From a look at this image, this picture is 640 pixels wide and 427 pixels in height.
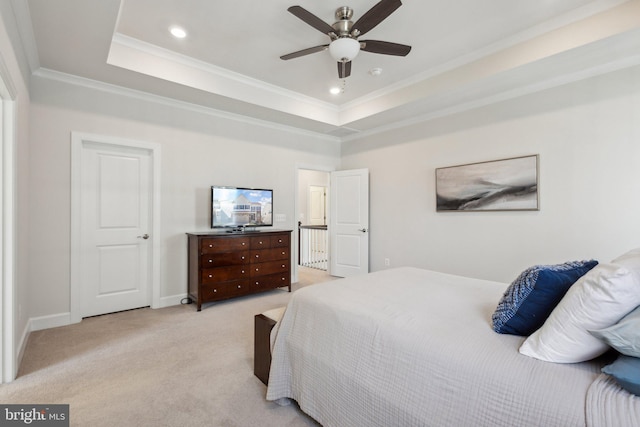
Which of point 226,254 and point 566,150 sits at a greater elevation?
point 566,150

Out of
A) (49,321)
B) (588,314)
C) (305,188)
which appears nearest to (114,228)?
(49,321)

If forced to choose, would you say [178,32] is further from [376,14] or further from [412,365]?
[412,365]

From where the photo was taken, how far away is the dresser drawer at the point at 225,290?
375cm

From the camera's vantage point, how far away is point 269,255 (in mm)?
4363

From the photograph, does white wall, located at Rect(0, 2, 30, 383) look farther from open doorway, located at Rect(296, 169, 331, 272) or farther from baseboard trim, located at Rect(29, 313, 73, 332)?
open doorway, located at Rect(296, 169, 331, 272)

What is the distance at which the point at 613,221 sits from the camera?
2998 millimetres

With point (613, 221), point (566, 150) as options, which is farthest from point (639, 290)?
point (566, 150)

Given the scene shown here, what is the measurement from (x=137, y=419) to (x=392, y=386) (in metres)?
1.53

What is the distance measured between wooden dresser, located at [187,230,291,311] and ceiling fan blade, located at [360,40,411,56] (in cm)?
264

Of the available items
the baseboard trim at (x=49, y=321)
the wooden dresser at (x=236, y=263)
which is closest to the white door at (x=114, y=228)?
the baseboard trim at (x=49, y=321)

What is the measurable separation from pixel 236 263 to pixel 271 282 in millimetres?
656

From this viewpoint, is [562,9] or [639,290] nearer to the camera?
[639,290]

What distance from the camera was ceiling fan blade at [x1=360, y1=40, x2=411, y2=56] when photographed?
8.59ft

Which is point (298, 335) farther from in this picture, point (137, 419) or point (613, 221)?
point (613, 221)
